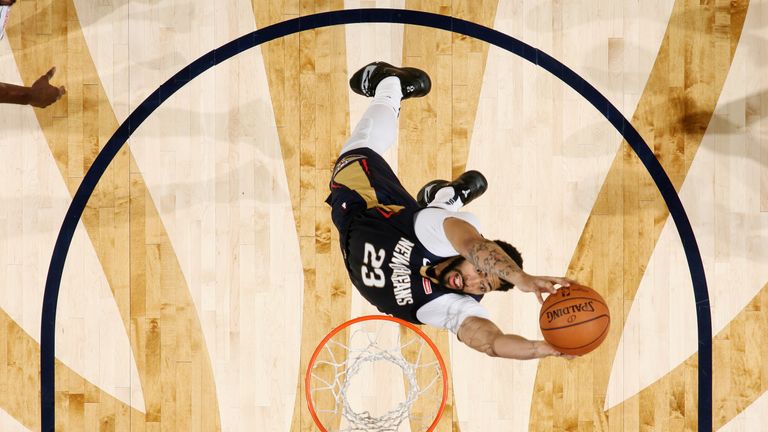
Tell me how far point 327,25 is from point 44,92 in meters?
2.35

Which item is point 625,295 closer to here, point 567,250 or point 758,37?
point 567,250

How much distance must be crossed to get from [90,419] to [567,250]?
412 centimetres

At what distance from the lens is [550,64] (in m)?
5.73

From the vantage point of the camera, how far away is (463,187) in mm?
5414

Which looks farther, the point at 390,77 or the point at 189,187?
the point at 189,187

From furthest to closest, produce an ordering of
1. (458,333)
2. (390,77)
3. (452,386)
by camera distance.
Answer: (452,386), (390,77), (458,333)

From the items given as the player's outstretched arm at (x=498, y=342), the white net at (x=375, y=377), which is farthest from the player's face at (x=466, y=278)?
the white net at (x=375, y=377)

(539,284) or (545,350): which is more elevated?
(539,284)

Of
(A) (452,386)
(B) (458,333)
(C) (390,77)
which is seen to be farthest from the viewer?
(A) (452,386)

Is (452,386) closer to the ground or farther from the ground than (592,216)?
closer to the ground

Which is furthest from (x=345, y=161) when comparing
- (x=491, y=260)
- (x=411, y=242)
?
(x=491, y=260)

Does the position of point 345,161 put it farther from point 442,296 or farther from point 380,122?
point 442,296

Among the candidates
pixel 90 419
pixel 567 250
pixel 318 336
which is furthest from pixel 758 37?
pixel 90 419

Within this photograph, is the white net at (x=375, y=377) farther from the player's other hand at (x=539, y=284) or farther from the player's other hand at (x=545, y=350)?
the player's other hand at (x=539, y=284)
